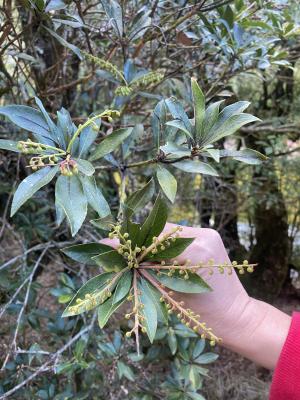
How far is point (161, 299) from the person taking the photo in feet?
2.00

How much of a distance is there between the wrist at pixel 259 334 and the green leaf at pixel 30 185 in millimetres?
642

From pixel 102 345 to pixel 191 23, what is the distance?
3.00 ft

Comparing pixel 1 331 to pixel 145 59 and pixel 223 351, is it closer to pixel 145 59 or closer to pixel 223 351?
pixel 145 59

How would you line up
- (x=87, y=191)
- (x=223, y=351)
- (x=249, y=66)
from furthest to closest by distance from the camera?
(x=223, y=351), (x=249, y=66), (x=87, y=191)

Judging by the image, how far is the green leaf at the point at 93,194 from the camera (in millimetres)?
592

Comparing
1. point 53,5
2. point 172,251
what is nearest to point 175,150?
point 172,251

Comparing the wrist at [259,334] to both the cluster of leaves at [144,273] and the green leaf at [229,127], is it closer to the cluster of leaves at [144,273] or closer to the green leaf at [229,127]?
the cluster of leaves at [144,273]

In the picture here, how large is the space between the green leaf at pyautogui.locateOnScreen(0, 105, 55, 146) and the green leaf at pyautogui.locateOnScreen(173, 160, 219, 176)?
192 mm

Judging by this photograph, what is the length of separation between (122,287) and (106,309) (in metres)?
0.04

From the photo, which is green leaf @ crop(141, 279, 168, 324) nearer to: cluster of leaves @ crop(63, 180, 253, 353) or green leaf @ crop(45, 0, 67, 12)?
cluster of leaves @ crop(63, 180, 253, 353)

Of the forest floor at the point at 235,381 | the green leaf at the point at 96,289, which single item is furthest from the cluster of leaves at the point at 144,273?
the forest floor at the point at 235,381

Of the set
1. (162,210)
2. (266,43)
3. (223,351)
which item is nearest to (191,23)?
(266,43)

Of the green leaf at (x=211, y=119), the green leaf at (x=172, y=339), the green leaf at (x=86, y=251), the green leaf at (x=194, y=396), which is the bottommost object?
the green leaf at (x=194, y=396)

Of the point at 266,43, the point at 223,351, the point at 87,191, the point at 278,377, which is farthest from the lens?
the point at 223,351
